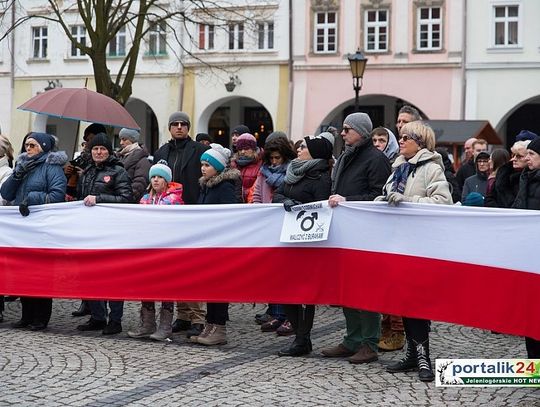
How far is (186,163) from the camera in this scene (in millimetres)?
11555

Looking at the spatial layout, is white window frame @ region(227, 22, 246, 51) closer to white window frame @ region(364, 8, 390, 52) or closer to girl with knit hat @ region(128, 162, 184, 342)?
white window frame @ region(364, 8, 390, 52)

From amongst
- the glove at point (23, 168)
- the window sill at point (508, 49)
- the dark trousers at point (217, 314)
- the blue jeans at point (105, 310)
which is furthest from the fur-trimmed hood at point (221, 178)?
the window sill at point (508, 49)

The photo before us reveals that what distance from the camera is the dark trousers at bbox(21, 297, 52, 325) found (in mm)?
11289

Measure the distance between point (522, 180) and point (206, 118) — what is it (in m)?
34.0

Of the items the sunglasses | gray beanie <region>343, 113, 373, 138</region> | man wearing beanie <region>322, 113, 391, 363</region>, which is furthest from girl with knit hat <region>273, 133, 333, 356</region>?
the sunglasses

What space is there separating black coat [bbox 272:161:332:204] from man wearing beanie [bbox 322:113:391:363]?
27 cm

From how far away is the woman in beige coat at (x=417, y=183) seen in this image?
29.3 feet

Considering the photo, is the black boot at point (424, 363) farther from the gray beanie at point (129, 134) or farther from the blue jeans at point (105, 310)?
the gray beanie at point (129, 134)

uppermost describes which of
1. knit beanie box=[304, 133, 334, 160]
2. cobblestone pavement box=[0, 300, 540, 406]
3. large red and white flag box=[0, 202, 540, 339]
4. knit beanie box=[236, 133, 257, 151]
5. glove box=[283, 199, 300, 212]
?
knit beanie box=[236, 133, 257, 151]

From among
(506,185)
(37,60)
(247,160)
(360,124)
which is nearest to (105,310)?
(247,160)

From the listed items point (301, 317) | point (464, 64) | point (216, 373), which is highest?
point (464, 64)

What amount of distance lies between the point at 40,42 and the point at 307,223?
37.8m

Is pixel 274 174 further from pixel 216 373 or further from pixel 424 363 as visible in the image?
pixel 424 363

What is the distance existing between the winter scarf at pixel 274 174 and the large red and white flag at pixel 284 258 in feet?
4.25
